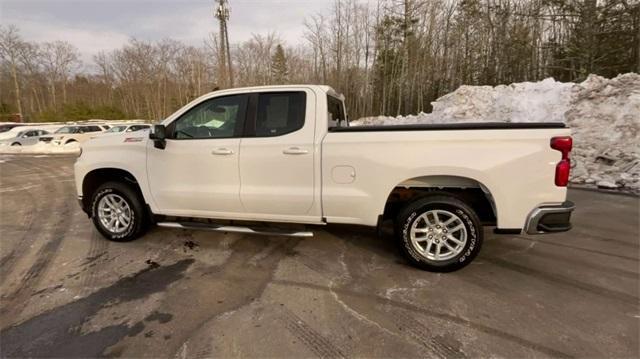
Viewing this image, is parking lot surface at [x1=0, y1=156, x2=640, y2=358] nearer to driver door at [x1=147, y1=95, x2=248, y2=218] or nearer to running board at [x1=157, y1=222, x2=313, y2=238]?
running board at [x1=157, y1=222, x2=313, y2=238]

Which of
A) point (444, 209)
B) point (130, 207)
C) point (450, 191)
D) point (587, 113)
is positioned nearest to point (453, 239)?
point (444, 209)

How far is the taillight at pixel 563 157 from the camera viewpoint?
10.4 ft

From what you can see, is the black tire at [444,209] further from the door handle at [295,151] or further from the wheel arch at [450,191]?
the door handle at [295,151]

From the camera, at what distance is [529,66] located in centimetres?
2136

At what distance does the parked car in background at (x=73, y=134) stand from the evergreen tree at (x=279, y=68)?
62.3ft

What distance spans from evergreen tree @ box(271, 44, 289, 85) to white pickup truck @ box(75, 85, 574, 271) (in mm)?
34027

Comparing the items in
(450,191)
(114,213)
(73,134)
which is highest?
(73,134)

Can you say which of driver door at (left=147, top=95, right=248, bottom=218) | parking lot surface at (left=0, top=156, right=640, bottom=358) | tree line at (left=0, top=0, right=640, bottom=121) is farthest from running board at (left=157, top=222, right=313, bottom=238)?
tree line at (left=0, top=0, right=640, bottom=121)

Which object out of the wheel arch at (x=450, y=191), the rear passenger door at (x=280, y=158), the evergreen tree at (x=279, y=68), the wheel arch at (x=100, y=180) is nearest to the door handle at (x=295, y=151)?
the rear passenger door at (x=280, y=158)

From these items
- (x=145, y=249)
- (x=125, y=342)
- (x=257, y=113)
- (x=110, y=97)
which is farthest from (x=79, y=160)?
(x=110, y=97)

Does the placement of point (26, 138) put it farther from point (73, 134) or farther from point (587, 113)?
point (587, 113)

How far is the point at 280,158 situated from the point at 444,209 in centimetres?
191

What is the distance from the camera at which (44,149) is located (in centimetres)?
2098

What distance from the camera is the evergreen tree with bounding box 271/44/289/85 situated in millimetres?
37219
